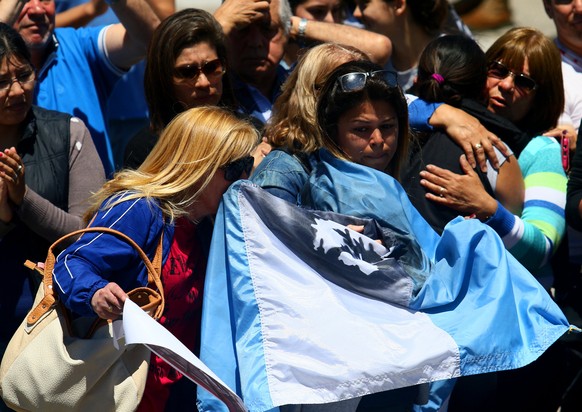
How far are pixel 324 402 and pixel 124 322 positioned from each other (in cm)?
66

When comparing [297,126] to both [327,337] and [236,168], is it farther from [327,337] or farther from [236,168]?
[327,337]

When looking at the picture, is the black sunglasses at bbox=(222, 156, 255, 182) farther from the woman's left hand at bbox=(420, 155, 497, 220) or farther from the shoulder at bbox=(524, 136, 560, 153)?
the shoulder at bbox=(524, 136, 560, 153)

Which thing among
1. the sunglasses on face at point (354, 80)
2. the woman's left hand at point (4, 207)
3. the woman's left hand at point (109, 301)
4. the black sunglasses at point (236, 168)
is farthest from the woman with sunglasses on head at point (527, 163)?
the woman's left hand at point (4, 207)

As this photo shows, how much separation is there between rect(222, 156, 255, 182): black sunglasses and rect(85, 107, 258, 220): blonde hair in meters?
0.02

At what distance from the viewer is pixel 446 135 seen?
13.3 feet

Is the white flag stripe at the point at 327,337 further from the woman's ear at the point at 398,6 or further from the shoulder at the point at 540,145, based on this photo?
the woman's ear at the point at 398,6

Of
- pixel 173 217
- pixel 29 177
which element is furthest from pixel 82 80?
pixel 173 217

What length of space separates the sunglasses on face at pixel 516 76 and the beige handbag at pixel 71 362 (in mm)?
1876

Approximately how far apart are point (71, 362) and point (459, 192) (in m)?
1.60

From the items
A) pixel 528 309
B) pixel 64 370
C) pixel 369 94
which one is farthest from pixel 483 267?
pixel 64 370

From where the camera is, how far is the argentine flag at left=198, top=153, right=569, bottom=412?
10.4 ft

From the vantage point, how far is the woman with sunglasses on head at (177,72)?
4.01m

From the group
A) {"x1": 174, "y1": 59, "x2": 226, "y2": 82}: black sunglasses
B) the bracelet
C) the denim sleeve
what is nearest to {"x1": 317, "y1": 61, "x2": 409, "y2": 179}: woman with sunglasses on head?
the denim sleeve

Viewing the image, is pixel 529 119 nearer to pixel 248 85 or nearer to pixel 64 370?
pixel 248 85
